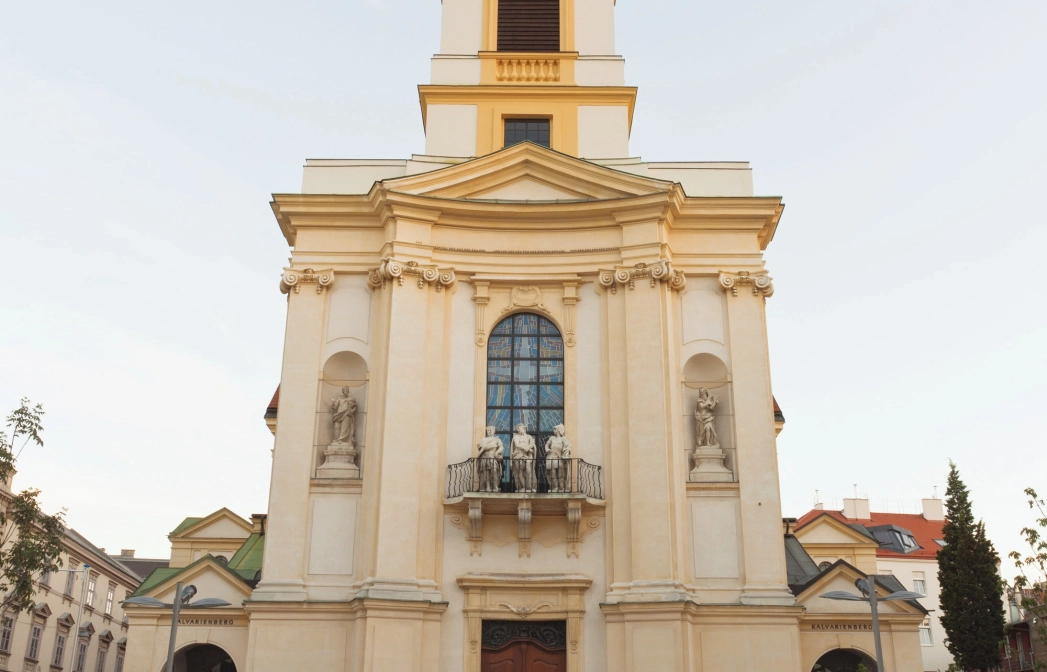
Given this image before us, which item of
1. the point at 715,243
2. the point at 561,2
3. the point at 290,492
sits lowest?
the point at 290,492

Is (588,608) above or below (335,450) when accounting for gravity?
below

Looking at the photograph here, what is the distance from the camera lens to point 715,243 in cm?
2266

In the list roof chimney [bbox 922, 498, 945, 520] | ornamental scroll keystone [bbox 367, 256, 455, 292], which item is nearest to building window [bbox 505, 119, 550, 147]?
ornamental scroll keystone [bbox 367, 256, 455, 292]

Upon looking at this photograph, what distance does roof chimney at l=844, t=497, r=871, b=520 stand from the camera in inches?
2073

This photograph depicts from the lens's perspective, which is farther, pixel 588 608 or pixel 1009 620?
pixel 1009 620

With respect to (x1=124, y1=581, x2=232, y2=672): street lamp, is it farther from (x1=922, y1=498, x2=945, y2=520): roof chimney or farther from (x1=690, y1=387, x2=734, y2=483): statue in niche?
(x1=922, y1=498, x2=945, y2=520): roof chimney

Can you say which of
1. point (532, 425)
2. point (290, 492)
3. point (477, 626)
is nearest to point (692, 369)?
point (532, 425)

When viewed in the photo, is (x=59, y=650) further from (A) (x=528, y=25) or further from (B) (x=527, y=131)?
(A) (x=528, y=25)

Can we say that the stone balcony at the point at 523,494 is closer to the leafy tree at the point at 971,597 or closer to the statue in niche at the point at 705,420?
the statue in niche at the point at 705,420

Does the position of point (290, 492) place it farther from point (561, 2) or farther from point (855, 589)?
point (561, 2)

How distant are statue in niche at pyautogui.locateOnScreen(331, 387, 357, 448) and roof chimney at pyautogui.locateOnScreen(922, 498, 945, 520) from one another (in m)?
40.5

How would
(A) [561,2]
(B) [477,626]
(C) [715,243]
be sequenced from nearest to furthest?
(B) [477,626]
(C) [715,243]
(A) [561,2]

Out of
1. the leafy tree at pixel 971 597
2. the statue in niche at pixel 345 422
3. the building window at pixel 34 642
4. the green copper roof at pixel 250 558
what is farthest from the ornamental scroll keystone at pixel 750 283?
the building window at pixel 34 642

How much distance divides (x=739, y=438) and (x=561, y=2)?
11.6 m
